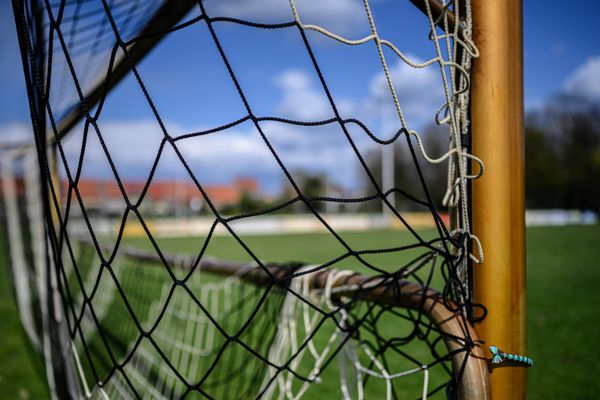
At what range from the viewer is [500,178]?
2.79 ft

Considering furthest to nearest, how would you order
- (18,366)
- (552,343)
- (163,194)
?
(163,194) < (552,343) < (18,366)

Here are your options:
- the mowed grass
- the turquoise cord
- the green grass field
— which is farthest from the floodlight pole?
the mowed grass

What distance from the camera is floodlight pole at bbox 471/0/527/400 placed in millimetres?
838

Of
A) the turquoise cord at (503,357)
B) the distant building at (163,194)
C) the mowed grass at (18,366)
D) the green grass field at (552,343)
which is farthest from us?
the distant building at (163,194)

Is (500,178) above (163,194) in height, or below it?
above

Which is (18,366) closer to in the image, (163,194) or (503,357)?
(503,357)

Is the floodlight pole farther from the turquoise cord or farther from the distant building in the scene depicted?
the distant building

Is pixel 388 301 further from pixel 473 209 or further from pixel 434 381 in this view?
pixel 434 381

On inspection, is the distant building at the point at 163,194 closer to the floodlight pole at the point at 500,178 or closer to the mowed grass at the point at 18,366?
the mowed grass at the point at 18,366

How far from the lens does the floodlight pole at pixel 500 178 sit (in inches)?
33.0

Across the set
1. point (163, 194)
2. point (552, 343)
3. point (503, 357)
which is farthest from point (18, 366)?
point (163, 194)

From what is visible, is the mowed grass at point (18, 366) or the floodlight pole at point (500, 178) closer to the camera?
the floodlight pole at point (500, 178)

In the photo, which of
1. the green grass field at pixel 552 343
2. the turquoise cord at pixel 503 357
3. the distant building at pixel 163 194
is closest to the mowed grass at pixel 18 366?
the green grass field at pixel 552 343

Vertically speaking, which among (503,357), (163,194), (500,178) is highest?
(500,178)
